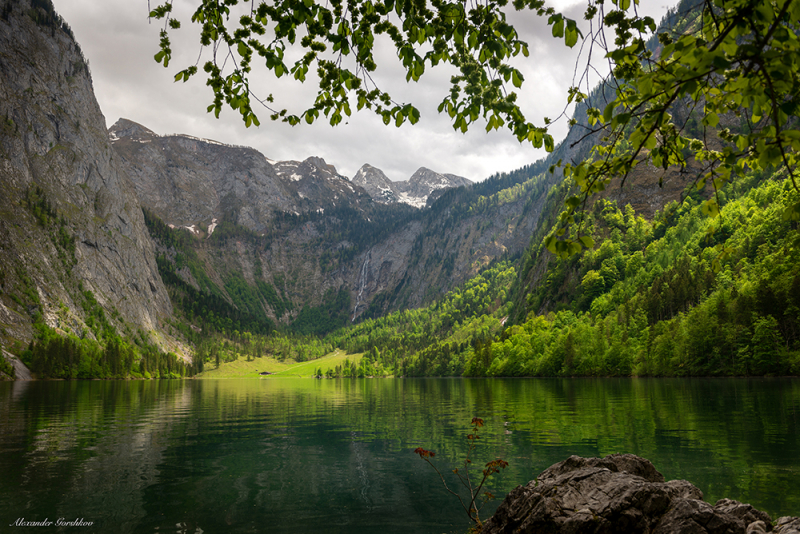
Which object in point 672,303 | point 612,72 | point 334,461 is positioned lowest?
point 334,461

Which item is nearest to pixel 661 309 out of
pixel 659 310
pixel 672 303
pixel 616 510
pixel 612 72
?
pixel 659 310

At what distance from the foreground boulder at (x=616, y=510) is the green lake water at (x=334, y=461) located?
12.1ft

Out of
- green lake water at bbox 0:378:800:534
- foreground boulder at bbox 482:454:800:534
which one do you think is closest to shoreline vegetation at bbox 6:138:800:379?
foreground boulder at bbox 482:454:800:534

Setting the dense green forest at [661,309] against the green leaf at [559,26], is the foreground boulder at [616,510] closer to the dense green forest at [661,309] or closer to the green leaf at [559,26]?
the dense green forest at [661,309]

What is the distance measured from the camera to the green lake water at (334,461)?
1507cm

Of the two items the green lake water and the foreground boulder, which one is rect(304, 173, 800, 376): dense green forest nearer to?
the foreground boulder

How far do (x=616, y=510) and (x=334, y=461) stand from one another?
16.9 meters

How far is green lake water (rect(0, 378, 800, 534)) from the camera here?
15070 mm

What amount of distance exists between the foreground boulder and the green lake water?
3.70 metres

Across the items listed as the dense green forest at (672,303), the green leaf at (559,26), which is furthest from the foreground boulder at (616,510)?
the green leaf at (559,26)

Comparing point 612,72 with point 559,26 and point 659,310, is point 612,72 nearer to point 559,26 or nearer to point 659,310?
point 559,26

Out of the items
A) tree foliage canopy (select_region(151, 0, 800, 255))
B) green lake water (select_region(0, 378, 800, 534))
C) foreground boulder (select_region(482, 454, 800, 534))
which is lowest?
green lake water (select_region(0, 378, 800, 534))

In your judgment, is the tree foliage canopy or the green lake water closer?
the tree foliage canopy

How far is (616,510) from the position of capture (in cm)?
1005
